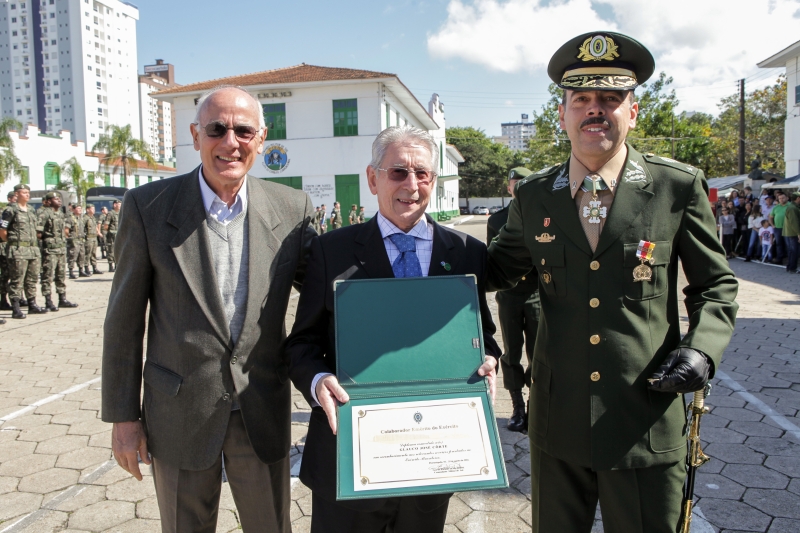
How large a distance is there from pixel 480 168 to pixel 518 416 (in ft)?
272

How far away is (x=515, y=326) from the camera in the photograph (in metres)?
4.65

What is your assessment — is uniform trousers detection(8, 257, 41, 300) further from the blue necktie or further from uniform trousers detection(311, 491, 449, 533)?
the blue necktie

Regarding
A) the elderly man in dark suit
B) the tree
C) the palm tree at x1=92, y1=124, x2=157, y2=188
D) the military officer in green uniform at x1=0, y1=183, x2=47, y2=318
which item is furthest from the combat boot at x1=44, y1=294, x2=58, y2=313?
the tree

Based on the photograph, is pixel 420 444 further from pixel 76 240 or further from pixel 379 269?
pixel 76 240

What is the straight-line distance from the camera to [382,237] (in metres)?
2.32

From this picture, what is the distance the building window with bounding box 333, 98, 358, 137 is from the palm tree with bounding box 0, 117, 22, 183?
2365 centimetres

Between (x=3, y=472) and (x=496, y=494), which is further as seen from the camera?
(x=3, y=472)

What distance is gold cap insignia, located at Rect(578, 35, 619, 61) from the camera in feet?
7.17

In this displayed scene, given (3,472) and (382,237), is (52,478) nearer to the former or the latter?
(3,472)

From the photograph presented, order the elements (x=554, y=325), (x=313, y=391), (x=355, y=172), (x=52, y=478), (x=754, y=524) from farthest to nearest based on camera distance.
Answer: (x=355, y=172)
(x=52, y=478)
(x=754, y=524)
(x=554, y=325)
(x=313, y=391)

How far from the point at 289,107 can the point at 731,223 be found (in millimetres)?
21706

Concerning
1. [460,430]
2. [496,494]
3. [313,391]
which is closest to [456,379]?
[460,430]

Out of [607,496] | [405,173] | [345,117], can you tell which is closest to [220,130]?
[405,173]

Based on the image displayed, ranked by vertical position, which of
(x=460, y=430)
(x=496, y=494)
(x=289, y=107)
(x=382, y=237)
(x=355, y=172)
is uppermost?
(x=289, y=107)
